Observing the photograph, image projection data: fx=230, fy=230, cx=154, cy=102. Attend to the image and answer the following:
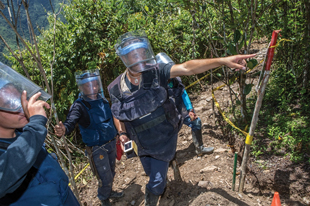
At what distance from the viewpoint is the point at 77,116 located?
2.84 m

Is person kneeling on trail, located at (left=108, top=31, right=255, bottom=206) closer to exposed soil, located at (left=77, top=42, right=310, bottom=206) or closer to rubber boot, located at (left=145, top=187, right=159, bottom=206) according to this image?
rubber boot, located at (left=145, top=187, right=159, bottom=206)

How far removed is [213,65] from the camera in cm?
191

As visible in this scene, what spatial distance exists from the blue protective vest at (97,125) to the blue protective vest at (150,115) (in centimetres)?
51

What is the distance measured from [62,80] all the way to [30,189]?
422 cm

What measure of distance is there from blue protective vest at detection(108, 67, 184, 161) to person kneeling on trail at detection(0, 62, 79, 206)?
0.96m

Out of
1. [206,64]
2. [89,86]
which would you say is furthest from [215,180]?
[89,86]

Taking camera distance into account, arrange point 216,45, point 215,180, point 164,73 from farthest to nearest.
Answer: point 216,45 < point 215,180 < point 164,73

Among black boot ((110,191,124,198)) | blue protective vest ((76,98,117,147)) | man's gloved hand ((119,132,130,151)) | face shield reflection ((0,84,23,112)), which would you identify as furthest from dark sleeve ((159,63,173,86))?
black boot ((110,191,124,198))

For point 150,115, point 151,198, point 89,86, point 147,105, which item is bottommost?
point 151,198

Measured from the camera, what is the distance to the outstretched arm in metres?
1.80

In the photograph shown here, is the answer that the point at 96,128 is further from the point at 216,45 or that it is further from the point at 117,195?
the point at 216,45

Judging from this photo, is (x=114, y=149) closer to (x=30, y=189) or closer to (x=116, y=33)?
(x=30, y=189)

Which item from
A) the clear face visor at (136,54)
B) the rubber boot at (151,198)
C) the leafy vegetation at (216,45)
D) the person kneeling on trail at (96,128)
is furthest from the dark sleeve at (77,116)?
the rubber boot at (151,198)

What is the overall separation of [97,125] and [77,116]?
295mm
